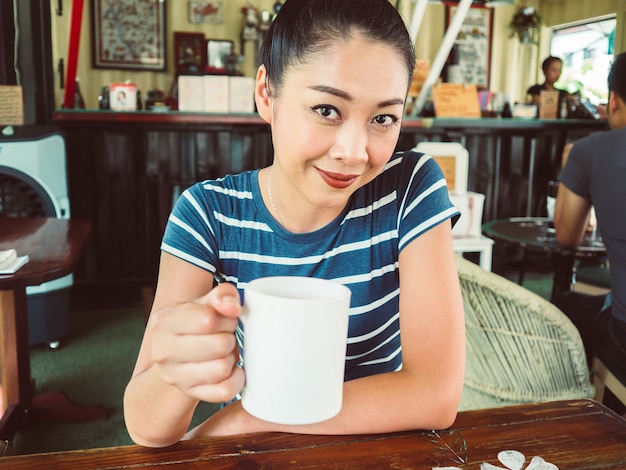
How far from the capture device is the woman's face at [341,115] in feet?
2.69

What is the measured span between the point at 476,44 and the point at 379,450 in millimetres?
7401

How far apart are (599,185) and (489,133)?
7.75 ft

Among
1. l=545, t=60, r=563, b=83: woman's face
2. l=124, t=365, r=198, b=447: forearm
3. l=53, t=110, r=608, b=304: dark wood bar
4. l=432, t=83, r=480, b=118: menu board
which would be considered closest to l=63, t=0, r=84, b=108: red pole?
l=53, t=110, r=608, b=304: dark wood bar

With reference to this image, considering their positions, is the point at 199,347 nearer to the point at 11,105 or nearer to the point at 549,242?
the point at 549,242

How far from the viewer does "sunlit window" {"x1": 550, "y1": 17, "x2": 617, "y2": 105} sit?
7.05 m

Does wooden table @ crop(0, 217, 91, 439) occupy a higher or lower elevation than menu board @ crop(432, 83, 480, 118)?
lower

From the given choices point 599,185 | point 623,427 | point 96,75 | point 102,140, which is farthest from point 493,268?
point 96,75

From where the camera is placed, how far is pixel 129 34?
607 centimetres

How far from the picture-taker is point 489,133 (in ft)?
14.3

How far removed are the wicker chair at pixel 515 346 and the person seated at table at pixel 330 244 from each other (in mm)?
465

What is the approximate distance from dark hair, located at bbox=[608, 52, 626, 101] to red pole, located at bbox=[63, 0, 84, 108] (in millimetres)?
2716

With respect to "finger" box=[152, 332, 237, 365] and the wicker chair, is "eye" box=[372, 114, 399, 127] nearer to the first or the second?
"finger" box=[152, 332, 237, 365]

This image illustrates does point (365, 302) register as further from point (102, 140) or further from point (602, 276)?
point (102, 140)

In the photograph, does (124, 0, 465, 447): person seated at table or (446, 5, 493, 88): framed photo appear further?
(446, 5, 493, 88): framed photo
